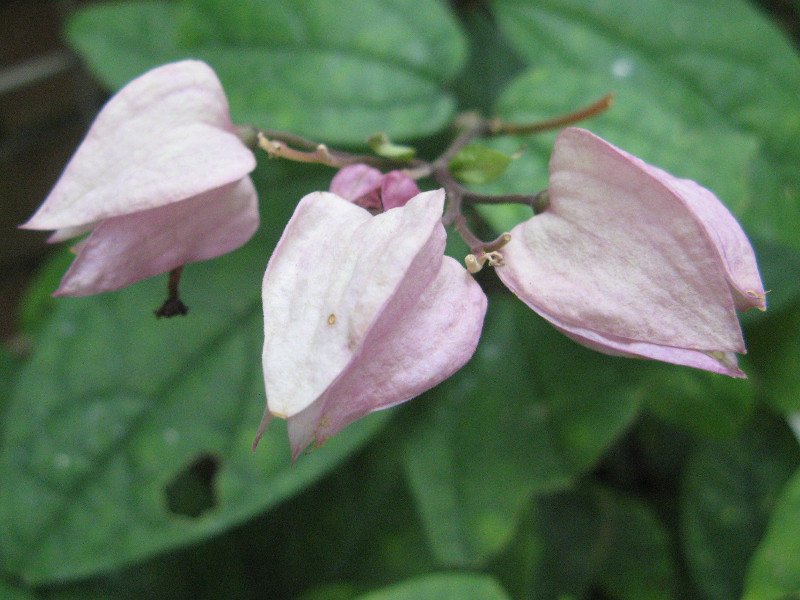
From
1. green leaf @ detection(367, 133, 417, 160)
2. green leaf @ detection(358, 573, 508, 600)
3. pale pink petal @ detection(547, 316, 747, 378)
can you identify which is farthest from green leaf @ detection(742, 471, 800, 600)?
green leaf @ detection(367, 133, 417, 160)

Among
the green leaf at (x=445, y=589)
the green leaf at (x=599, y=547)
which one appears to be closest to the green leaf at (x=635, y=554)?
the green leaf at (x=599, y=547)

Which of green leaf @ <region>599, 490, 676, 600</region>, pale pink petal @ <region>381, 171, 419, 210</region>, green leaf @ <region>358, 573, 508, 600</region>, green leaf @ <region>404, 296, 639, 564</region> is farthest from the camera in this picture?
green leaf @ <region>599, 490, 676, 600</region>

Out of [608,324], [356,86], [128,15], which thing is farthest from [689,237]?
[128,15]

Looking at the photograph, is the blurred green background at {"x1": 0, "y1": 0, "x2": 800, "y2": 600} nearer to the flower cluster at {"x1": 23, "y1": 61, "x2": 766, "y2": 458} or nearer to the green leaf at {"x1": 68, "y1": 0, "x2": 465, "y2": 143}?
the green leaf at {"x1": 68, "y1": 0, "x2": 465, "y2": 143}

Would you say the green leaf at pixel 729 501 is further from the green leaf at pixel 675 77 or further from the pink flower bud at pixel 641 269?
the pink flower bud at pixel 641 269

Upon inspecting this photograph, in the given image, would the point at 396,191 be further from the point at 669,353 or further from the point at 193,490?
the point at 193,490

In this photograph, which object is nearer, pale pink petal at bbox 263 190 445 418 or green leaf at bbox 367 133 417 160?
pale pink petal at bbox 263 190 445 418
